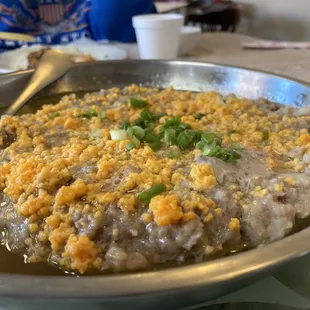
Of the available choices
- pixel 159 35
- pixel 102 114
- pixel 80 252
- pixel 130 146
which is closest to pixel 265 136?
pixel 130 146

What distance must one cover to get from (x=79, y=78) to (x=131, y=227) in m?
1.00

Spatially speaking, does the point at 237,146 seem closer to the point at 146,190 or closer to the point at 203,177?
the point at 203,177

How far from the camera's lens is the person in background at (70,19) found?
269 centimetres

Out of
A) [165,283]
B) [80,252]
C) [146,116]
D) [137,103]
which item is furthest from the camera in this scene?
[137,103]

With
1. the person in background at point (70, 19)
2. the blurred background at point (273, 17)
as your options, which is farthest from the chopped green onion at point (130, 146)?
the blurred background at point (273, 17)

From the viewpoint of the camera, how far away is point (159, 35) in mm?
2045

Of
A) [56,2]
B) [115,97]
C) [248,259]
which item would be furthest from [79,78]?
[56,2]

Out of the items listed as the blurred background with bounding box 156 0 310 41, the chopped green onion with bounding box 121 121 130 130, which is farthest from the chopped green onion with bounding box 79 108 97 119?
the blurred background with bounding box 156 0 310 41

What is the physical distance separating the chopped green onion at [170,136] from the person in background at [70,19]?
1776 mm

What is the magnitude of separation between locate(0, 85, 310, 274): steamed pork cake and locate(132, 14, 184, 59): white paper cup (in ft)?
3.11

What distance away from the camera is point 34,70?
1604mm

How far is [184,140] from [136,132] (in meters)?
Result: 0.13

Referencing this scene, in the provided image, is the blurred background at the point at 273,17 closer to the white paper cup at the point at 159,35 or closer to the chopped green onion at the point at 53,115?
the white paper cup at the point at 159,35

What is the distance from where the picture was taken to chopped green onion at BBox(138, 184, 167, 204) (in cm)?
82
